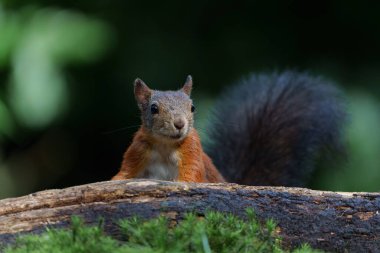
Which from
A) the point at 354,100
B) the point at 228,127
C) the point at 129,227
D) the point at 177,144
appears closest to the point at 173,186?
the point at 129,227

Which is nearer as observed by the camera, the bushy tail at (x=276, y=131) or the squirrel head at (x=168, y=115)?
the squirrel head at (x=168, y=115)

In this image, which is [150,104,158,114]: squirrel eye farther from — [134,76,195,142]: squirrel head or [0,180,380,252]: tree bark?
[0,180,380,252]: tree bark

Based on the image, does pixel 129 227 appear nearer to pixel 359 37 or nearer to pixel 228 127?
pixel 228 127

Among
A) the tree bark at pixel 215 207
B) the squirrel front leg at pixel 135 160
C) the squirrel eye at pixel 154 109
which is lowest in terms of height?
the squirrel front leg at pixel 135 160

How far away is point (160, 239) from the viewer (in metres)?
1.95

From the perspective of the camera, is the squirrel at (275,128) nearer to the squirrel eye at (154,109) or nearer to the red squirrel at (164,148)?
the red squirrel at (164,148)

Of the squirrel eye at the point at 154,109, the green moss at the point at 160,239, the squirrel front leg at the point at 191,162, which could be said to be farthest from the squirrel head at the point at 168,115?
the green moss at the point at 160,239

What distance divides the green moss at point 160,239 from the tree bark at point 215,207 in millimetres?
314

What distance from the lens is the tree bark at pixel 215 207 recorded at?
8.26 feet

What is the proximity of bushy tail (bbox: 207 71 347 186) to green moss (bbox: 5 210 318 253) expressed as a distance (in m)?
2.47

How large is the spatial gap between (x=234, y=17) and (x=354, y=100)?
108 centimetres

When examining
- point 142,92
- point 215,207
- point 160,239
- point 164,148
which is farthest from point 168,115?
point 160,239

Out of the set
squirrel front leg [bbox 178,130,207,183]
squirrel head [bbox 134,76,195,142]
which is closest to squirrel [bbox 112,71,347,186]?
squirrel front leg [bbox 178,130,207,183]

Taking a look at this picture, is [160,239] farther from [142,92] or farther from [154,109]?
[142,92]
